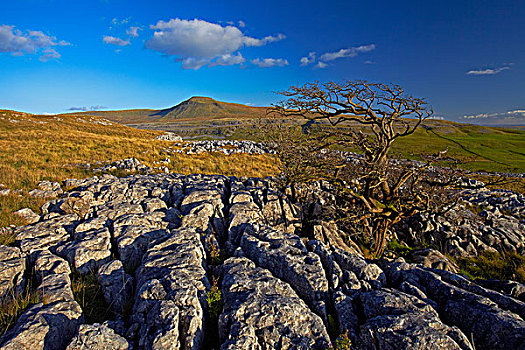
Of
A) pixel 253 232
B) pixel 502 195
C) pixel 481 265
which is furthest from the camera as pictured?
pixel 502 195

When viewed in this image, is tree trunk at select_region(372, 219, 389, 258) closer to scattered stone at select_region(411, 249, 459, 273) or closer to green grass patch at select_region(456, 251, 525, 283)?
scattered stone at select_region(411, 249, 459, 273)

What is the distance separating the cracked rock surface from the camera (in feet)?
17.7

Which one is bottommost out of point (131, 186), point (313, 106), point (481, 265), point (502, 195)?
point (481, 265)

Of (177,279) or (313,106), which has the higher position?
(313,106)

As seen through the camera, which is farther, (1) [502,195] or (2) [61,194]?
(1) [502,195]

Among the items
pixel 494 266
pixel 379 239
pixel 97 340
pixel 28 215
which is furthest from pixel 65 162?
pixel 494 266

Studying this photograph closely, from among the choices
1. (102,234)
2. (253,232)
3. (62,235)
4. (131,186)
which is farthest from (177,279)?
(131,186)

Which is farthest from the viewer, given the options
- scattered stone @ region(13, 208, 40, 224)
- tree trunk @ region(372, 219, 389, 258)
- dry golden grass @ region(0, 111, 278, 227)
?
dry golden grass @ region(0, 111, 278, 227)

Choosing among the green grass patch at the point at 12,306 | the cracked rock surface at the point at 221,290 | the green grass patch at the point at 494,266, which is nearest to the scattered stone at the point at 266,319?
the cracked rock surface at the point at 221,290

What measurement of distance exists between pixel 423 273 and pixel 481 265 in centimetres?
972

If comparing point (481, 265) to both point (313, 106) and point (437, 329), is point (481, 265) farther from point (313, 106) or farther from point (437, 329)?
point (313, 106)

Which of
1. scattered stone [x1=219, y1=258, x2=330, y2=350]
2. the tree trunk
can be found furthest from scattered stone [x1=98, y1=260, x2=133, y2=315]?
the tree trunk

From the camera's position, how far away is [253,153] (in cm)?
4659

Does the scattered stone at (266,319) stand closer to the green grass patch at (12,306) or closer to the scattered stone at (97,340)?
the scattered stone at (97,340)
